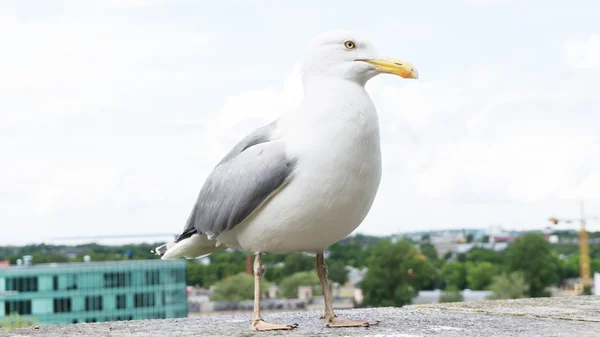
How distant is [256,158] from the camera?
5422 mm

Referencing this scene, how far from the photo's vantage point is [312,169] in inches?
207

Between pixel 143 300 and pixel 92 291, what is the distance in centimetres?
468

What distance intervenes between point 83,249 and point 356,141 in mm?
109743

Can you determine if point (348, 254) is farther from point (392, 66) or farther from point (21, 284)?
point (392, 66)

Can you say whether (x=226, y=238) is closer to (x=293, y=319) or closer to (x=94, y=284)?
(x=293, y=319)

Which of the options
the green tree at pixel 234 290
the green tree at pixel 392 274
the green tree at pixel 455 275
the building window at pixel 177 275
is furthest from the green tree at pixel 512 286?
the green tree at pixel 455 275

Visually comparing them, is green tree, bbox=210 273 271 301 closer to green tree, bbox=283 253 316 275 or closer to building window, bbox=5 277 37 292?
green tree, bbox=283 253 316 275

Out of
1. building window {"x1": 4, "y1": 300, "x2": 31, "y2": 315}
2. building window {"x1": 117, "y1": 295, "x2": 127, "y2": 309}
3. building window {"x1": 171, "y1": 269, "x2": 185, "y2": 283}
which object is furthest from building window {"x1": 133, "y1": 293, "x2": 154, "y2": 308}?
building window {"x1": 4, "y1": 300, "x2": 31, "y2": 315}

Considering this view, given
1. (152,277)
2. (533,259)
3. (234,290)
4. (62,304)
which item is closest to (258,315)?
(62,304)

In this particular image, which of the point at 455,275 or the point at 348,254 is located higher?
the point at 348,254

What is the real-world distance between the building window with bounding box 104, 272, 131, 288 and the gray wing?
203ft

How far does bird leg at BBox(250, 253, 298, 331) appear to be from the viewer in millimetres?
5445

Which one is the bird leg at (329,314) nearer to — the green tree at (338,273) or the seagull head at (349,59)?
the seagull head at (349,59)

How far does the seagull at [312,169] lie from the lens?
5266mm
